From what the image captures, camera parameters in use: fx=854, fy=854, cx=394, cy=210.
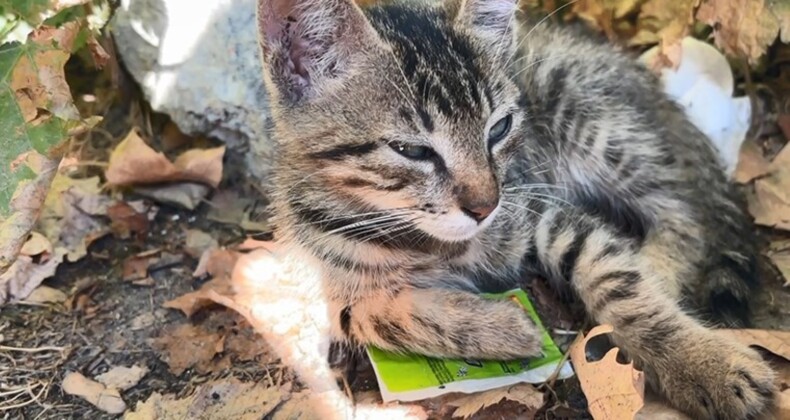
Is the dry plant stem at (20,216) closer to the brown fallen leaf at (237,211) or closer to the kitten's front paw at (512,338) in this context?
the brown fallen leaf at (237,211)

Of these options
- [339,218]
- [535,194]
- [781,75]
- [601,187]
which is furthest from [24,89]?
[781,75]

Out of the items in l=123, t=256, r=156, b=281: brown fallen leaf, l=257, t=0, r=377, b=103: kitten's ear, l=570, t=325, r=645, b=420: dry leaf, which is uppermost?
l=257, t=0, r=377, b=103: kitten's ear

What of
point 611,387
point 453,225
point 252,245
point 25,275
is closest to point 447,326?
point 453,225

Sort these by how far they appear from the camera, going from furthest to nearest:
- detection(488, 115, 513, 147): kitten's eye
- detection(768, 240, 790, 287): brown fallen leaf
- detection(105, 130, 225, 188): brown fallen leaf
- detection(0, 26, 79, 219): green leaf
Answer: detection(105, 130, 225, 188): brown fallen leaf < detection(768, 240, 790, 287): brown fallen leaf < detection(0, 26, 79, 219): green leaf < detection(488, 115, 513, 147): kitten's eye

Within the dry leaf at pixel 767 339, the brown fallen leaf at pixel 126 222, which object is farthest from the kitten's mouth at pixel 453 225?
the brown fallen leaf at pixel 126 222

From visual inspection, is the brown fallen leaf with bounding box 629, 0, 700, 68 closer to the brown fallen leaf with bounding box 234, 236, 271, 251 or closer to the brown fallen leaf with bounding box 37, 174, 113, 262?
the brown fallen leaf with bounding box 234, 236, 271, 251

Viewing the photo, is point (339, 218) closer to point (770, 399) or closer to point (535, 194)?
point (535, 194)

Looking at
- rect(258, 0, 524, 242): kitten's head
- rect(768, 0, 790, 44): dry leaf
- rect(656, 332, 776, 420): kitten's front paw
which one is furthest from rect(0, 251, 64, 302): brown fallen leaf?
rect(768, 0, 790, 44): dry leaf

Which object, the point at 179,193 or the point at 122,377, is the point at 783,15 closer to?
the point at 179,193
